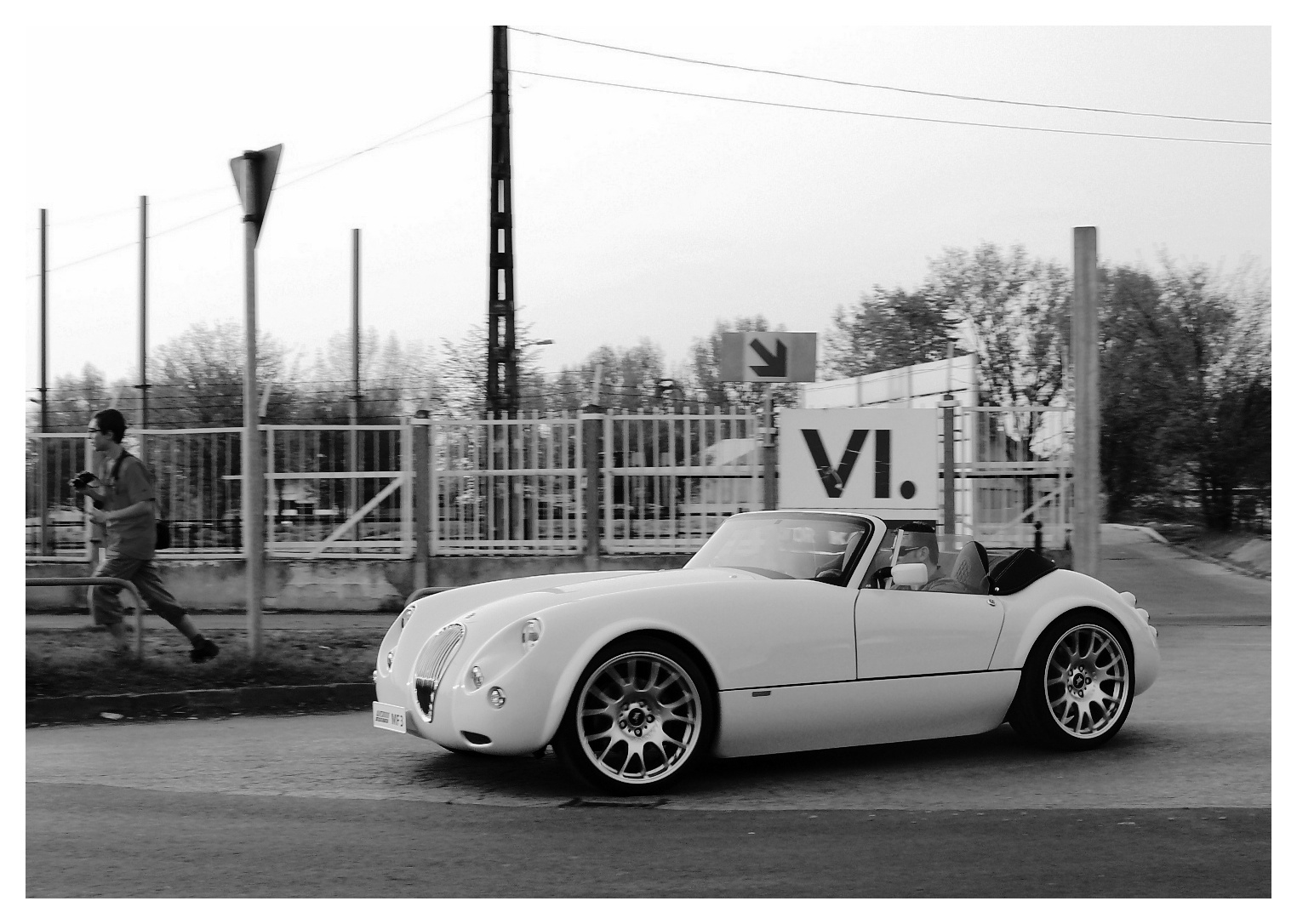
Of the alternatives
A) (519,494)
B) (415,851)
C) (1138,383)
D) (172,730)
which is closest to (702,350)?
(1138,383)

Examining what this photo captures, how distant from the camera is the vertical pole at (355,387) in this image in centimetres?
1464

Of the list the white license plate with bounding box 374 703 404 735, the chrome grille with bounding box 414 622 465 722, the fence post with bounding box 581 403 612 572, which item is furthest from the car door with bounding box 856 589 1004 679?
the fence post with bounding box 581 403 612 572

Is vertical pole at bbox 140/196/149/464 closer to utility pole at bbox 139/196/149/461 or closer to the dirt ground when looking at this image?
utility pole at bbox 139/196/149/461

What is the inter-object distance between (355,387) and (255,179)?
38.7 ft

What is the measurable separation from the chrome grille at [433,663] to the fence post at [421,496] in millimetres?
8550

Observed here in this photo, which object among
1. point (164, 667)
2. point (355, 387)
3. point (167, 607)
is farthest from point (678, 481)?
point (355, 387)

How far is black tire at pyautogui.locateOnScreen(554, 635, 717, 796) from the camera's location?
5.41 metres

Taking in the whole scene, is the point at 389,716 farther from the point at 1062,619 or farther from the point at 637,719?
the point at 1062,619

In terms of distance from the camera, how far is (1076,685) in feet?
21.3

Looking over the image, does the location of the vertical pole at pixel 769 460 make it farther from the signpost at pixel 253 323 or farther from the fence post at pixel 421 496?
the signpost at pixel 253 323

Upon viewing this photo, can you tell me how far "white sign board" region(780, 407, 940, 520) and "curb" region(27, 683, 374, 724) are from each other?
A: 3.38 meters

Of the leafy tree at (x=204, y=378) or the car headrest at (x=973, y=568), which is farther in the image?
the leafy tree at (x=204, y=378)

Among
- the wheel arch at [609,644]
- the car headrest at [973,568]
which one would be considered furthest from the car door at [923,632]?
the wheel arch at [609,644]

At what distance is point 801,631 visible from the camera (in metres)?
5.80
